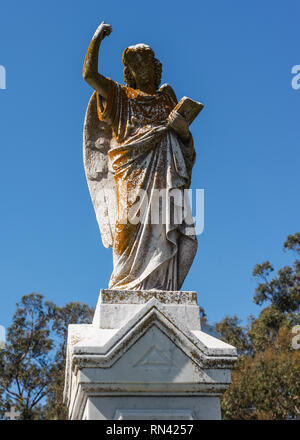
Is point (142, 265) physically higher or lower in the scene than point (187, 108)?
lower

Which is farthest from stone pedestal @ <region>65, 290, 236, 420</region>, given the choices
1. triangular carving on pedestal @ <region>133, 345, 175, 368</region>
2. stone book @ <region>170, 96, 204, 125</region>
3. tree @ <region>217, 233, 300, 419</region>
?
tree @ <region>217, 233, 300, 419</region>

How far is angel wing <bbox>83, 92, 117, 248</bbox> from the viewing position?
20.8 ft

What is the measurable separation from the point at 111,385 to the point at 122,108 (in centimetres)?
313

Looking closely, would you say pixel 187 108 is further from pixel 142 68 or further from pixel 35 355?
pixel 35 355

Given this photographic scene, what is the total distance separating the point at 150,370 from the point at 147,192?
194cm

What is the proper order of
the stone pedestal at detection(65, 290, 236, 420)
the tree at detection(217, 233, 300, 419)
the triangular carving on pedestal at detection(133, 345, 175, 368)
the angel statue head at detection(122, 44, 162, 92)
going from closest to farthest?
1. the stone pedestal at detection(65, 290, 236, 420)
2. the triangular carving on pedestal at detection(133, 345, 175, 368)
3. the angel statue head at detection(122, 44, 162, 92)
4. the tree at detection(217, 233, 300, 419)

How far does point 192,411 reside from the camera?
4.77 m

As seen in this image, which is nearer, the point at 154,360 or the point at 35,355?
the point at 154,360

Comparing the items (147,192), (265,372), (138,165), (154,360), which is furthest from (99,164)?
(265,372)

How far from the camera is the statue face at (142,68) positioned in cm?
660

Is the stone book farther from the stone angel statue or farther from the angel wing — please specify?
the angel wing

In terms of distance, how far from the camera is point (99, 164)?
→ 6.54 metres
